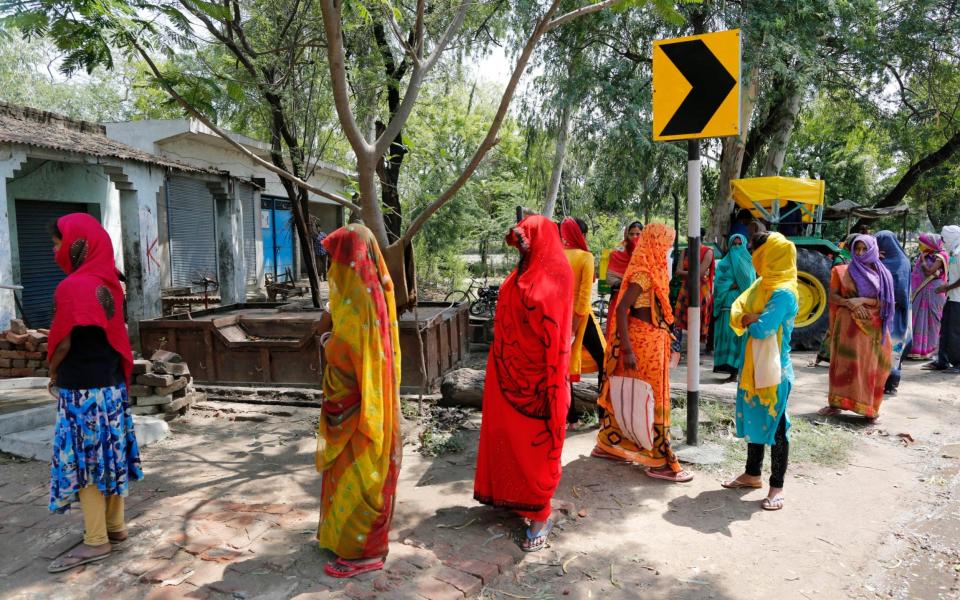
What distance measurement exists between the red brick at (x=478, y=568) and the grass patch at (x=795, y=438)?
7.08 feet

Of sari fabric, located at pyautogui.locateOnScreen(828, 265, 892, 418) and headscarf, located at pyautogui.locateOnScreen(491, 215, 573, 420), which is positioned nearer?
headscarf, located at pyautogui.locateOnScreen(491, 215, 573, 420)

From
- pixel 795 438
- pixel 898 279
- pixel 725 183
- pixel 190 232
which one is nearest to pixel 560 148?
pixel 725 183

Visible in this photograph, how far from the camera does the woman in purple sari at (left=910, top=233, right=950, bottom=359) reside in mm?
8078

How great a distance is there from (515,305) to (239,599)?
1957mm

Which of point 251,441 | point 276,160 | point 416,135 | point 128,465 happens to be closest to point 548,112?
point 416,135

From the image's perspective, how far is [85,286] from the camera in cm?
310

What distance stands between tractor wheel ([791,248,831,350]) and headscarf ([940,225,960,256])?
1393 millimetres

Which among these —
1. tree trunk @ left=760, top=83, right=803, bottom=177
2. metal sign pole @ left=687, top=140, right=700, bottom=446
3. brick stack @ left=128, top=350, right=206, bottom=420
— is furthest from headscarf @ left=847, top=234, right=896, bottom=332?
tree trunk @ left=760, top=83, right=803, bottom=177

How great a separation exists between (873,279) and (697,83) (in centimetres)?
245

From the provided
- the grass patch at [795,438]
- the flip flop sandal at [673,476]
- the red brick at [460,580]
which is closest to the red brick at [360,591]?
the red brick at [460,580]

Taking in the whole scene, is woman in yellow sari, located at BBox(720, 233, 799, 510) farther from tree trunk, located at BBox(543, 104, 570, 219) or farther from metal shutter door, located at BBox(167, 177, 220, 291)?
metal shutter door, located at BBox(167, 177, 220, 291)

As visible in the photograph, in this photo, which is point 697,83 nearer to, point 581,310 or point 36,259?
point 581,310

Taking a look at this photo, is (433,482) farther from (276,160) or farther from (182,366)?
(276,160)

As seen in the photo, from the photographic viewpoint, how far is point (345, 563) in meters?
3.08
